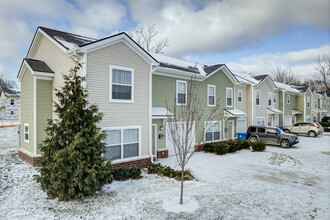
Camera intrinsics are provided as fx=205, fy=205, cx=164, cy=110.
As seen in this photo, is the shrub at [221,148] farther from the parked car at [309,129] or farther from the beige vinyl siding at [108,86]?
the parked car at [309,129]

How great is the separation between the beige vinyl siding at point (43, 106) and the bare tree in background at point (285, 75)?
63940 millimetres

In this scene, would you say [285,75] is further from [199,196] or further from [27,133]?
[27,133]

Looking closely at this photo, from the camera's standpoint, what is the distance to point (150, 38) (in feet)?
107

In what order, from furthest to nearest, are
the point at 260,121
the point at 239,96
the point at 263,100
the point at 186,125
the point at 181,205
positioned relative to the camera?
the point at 263,100 → the point at 260,121 → the point at 239,96 → the point at 186,125 → the point at 181,205

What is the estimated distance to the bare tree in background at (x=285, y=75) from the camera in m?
59.8

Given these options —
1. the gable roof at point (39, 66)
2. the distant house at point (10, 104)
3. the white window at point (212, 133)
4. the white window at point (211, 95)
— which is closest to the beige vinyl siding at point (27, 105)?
the gable roof at point (39, 66)

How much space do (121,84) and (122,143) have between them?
2987 millimetres

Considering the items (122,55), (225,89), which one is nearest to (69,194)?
(122,55)

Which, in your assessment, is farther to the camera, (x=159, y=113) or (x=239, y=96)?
(x=239, y=96)

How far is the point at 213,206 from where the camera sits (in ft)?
21.4

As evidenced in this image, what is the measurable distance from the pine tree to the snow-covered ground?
485 mm

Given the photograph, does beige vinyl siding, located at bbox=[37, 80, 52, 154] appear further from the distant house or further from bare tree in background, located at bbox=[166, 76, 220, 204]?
the distant house

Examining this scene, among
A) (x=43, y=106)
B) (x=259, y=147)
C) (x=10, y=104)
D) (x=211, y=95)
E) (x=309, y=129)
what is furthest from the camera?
(x=10, y=104)

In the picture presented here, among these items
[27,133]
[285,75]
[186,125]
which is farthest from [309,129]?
[285,75]
